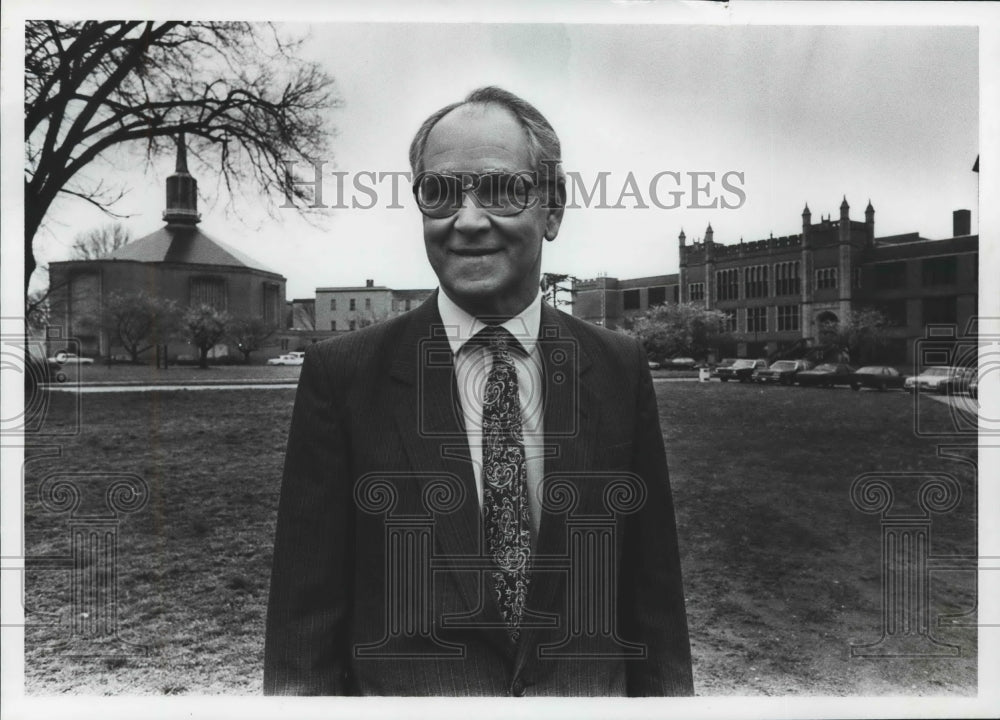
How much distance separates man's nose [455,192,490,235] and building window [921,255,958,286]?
1.77 m

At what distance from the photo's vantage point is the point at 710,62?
2695 millimetres

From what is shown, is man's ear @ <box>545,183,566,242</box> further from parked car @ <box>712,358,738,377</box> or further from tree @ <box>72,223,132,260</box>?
tree @ <box>72,223,132,260</box>

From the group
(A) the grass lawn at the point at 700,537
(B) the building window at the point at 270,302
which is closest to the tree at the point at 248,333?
(B) the building window at the point at 270,302

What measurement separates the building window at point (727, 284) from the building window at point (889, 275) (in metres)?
0.54

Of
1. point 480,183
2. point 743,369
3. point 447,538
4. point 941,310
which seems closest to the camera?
point 447,538

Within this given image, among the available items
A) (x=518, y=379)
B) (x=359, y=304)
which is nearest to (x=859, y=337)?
(x=518, y=379)

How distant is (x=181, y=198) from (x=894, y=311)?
9.32ft

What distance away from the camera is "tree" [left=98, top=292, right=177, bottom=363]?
268 cm

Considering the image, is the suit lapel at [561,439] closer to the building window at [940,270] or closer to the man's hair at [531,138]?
the man's hair at [531,138]

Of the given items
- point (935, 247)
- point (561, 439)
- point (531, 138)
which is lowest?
point (561, 439)

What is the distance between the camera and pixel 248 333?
2725mm

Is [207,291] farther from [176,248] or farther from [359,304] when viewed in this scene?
[359,304]

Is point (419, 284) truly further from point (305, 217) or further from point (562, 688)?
point (562, 688)

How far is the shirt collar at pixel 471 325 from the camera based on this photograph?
232cm
